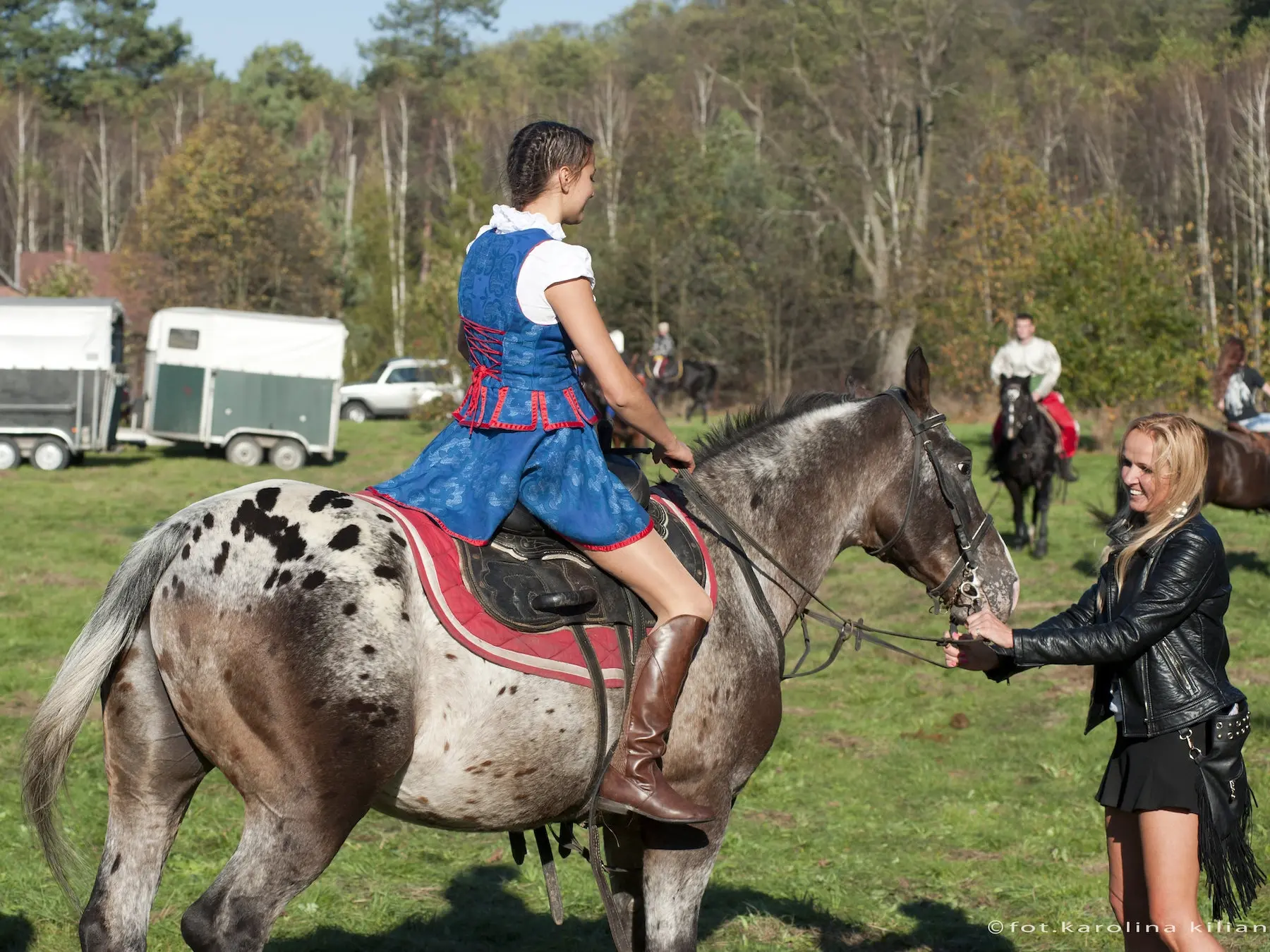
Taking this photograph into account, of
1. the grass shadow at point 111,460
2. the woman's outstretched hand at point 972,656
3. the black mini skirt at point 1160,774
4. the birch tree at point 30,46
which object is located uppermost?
the birch tree at point 30,46

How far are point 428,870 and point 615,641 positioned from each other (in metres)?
2.78

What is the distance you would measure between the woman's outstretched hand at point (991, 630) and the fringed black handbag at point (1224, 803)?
0.56 metres

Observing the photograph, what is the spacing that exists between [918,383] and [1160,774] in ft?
5.15

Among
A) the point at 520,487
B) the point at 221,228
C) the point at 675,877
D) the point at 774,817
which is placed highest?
the point at 221,228

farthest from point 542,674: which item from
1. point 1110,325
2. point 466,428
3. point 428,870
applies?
point 1110,325

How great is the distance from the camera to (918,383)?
15.6 feet

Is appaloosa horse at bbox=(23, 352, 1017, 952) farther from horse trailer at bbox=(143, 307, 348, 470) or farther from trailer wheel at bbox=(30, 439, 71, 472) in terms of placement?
horse trailer at bbox=(143, 307, 348, 470)

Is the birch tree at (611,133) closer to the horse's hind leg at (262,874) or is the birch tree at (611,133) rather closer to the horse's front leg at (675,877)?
the horse's front leg at (675,877)

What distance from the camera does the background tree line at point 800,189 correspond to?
107ft

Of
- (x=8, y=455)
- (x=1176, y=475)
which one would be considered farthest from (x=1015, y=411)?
(x=8, y=455)

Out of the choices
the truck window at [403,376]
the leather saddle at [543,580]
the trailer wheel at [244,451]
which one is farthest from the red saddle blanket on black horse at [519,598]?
the truck window at [403,376]

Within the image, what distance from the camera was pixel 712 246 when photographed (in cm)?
4219

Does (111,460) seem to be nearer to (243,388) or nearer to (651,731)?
(243,388)

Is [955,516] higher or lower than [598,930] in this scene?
higher
